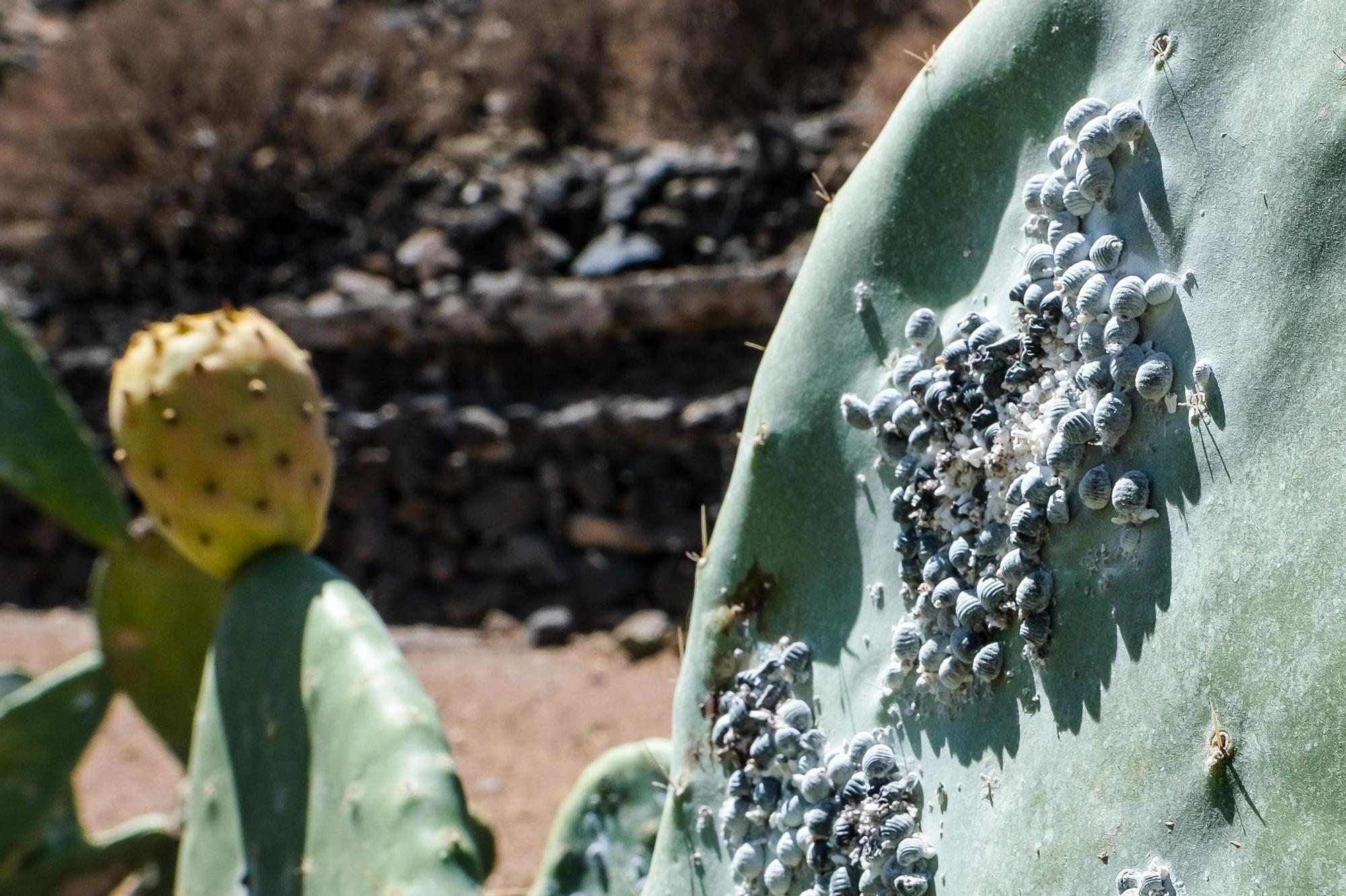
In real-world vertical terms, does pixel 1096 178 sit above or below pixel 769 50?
above

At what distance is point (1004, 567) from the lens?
34.8 inches

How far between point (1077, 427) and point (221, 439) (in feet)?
4.41

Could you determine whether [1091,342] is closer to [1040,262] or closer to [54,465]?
[1040,262]

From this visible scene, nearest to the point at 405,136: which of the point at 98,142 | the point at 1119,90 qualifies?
the point at 98,142

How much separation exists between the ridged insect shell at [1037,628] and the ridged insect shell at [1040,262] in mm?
231

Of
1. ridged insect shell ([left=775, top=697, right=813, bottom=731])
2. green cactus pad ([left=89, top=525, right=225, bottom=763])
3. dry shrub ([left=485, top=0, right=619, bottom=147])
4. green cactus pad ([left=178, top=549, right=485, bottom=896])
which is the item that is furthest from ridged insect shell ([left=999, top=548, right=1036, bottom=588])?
dry shrub ([left=485, top=0, right=619, bottom=147])

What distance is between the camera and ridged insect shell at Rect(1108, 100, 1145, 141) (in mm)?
859

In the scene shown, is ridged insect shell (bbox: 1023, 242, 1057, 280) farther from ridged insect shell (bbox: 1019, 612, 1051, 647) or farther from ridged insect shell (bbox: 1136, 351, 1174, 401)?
ridged insect shell (bbox: 1019, 612, 1051, 647)

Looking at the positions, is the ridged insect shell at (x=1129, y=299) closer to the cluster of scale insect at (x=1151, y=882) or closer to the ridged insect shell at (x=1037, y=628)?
the ridged insect shell at (x=1037, y=628)

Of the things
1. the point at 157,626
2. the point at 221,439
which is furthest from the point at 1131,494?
the point at 157,626

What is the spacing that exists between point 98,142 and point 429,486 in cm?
456

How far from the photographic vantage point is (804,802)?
101 centimetres

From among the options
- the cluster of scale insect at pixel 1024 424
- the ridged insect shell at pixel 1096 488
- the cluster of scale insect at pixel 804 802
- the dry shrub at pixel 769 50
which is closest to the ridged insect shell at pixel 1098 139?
the cluster of scale insect at pixel 1024 424

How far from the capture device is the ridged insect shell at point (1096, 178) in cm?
88
